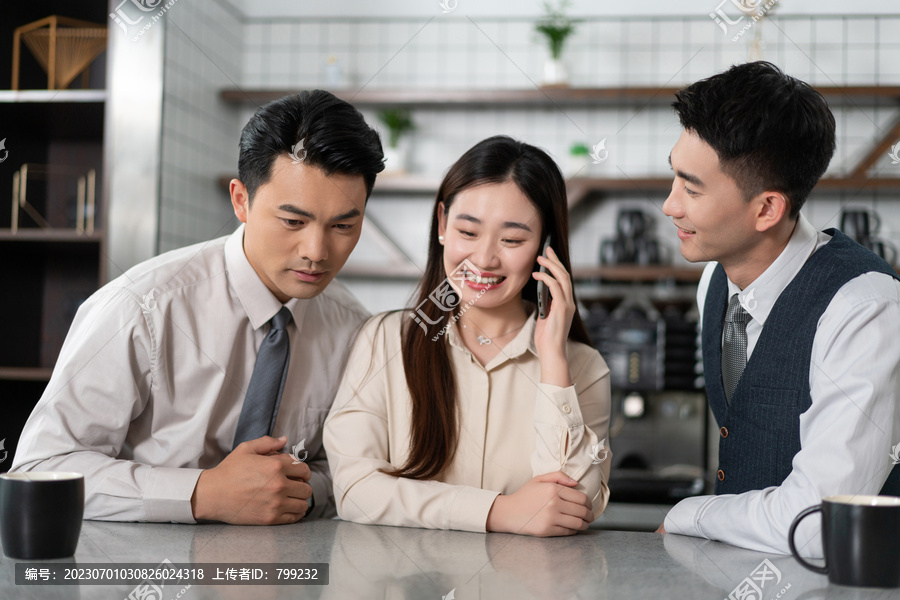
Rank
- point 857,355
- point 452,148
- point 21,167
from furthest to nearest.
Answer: point 452,148 < point 21,167 < point 857,355

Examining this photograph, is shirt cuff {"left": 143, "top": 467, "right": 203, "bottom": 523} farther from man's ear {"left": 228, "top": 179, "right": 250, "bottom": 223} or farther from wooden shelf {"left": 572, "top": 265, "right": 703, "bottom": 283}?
wooden shelf {"left": 572, "top": 265, "right": 703, "bottom": 283}

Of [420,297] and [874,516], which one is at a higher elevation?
[420,297]

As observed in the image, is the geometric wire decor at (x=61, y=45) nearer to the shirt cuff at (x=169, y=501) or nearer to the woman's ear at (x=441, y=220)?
the woman's ear at (x=441, y=220)

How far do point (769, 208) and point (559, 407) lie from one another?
1.57ft

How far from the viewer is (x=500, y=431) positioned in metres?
1.33

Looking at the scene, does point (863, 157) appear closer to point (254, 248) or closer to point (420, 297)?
point (420, 297)

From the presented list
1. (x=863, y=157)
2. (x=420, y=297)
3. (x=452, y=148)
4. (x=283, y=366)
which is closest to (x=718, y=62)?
(x=863, y=157)

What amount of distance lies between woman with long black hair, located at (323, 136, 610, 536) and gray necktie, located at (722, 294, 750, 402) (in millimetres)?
216

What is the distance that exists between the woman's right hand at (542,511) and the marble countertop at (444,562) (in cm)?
2

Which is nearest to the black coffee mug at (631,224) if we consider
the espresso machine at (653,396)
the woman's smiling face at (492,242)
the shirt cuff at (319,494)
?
the espresso machine at (653,396)

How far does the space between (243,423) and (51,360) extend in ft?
6.89

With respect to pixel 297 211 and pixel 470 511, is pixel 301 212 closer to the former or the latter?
pixel 297 211

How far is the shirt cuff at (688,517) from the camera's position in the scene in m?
1.15

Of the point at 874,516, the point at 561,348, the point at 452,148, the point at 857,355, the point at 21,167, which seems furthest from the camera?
the point at 452,148
